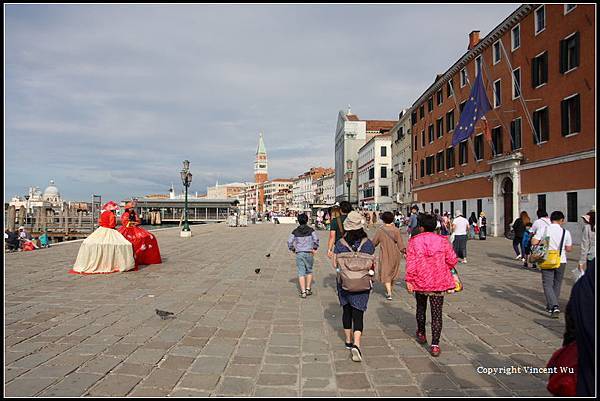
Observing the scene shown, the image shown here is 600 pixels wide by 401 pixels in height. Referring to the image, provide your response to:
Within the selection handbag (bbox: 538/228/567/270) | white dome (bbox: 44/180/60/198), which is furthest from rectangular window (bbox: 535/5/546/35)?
white dome (bbox: 44/180/60/198)

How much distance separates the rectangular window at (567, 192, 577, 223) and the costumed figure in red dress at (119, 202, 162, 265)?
1824 centimetres

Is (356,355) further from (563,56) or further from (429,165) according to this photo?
(429,165)

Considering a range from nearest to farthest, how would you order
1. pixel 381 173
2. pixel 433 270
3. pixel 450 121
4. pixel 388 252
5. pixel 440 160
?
pixel 433 270, pixel 388 252, pixel 450 121, pixel 440 160, pixel 381 173

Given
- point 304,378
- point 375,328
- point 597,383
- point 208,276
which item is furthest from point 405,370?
point 208,276

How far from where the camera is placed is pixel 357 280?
4.97m

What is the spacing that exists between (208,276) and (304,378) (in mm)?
7186

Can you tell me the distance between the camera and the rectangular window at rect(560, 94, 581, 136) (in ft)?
66.3

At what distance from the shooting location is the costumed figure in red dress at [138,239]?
12594mm

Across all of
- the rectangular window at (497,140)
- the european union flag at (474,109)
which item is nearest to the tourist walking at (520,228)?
the european union flag at (474,109)

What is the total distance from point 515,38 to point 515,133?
5.46 metres

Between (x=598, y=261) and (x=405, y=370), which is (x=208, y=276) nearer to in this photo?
(x=405, y=370)

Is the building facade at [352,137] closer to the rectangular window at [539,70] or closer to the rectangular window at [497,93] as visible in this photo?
the rectangular window at [497,93]

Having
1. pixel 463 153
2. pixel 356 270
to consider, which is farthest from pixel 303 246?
pixel 463 153

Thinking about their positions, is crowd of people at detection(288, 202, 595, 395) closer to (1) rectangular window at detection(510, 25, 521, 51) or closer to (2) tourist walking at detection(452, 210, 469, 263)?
(2) tourist walking at detection(452, 210, 469, 263)
